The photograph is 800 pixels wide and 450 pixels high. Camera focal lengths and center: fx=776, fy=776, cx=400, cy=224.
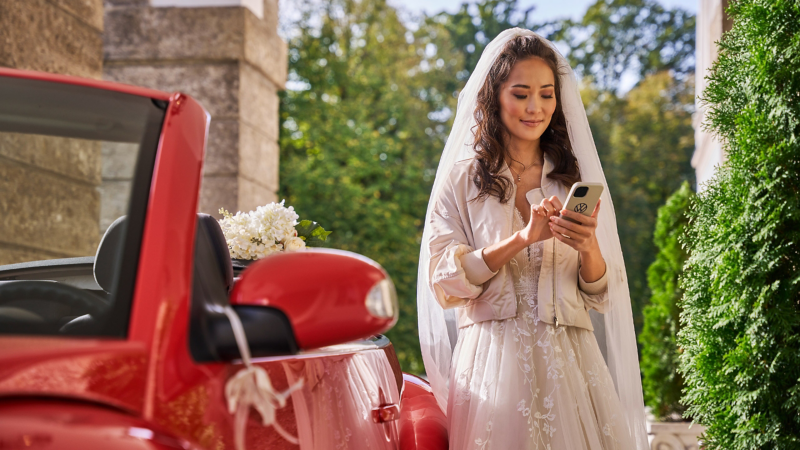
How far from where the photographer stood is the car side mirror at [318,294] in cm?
127

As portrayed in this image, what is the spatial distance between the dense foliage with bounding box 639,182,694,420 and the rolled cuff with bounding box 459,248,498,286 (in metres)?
4.54

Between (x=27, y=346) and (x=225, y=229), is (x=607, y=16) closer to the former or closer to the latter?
(x=225, y=229)

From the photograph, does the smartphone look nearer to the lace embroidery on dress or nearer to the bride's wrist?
the bride's wrist

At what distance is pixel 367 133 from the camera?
71.6 feet

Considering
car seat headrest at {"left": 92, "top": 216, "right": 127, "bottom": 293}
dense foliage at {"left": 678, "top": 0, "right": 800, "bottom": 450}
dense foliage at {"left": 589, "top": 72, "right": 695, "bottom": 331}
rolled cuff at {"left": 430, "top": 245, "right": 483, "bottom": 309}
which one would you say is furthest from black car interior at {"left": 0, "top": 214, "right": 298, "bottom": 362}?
dense foliage at {"left": 589, "top": 72, "right": 695, "bottom": 331}

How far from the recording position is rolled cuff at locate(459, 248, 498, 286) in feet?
8.72

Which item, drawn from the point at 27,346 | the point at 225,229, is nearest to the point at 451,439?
the point at 225,229

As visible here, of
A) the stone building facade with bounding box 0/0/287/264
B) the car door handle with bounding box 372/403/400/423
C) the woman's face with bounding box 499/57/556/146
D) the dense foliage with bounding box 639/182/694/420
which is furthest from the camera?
the dense foliage with bounding box 639/182/694/420

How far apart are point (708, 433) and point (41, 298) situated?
2497mm

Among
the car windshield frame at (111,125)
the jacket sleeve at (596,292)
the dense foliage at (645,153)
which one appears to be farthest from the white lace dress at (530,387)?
the dense foliage at (645,153)

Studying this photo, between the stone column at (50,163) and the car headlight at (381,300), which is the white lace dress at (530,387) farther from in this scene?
the stone column at (50,163)

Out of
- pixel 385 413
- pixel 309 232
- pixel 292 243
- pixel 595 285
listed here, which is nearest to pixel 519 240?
pixel 595 285

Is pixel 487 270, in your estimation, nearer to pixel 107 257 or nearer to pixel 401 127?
pixel 107 257

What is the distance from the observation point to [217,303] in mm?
1419
